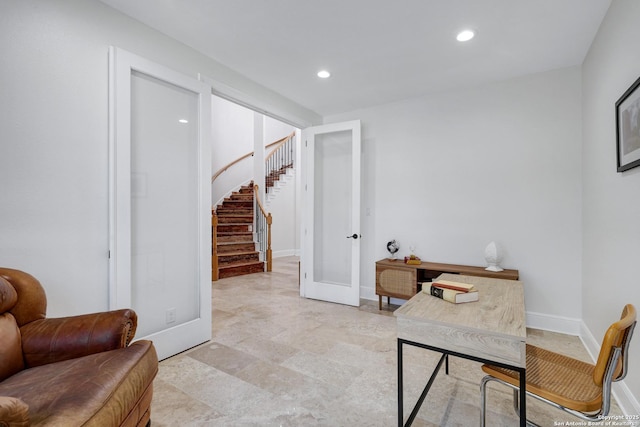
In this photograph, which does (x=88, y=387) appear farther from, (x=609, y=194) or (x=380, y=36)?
(x=609, y=194)

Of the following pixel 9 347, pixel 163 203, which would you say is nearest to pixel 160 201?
pixel 163 203

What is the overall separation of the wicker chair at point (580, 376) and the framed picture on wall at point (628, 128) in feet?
3.25

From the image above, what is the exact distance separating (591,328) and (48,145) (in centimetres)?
439

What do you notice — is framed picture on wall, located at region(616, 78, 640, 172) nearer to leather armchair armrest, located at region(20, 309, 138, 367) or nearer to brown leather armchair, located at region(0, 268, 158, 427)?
brown leather armchair, located at region(0, 268, 158, 427)

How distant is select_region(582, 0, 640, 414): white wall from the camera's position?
5.96ft

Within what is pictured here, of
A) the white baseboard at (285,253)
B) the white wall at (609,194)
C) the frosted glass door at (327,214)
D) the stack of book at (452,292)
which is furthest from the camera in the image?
the white baseboard at (285,253)

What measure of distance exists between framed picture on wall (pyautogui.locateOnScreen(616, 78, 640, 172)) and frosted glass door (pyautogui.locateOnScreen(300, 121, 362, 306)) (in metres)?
2.63

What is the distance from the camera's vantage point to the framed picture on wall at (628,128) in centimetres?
175

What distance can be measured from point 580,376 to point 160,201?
9.58 ft

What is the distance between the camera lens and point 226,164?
26.8 ft

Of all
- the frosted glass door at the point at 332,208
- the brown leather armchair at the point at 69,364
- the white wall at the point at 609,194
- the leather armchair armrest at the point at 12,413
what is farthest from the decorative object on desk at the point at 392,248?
the leather armchair armrest at the point at 12,413

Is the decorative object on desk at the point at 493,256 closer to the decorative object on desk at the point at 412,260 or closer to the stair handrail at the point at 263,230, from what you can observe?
the decorative object on desk at the point at 412,260

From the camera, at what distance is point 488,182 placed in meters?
3.53

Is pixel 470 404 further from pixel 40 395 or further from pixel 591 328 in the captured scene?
pixel 40 395
